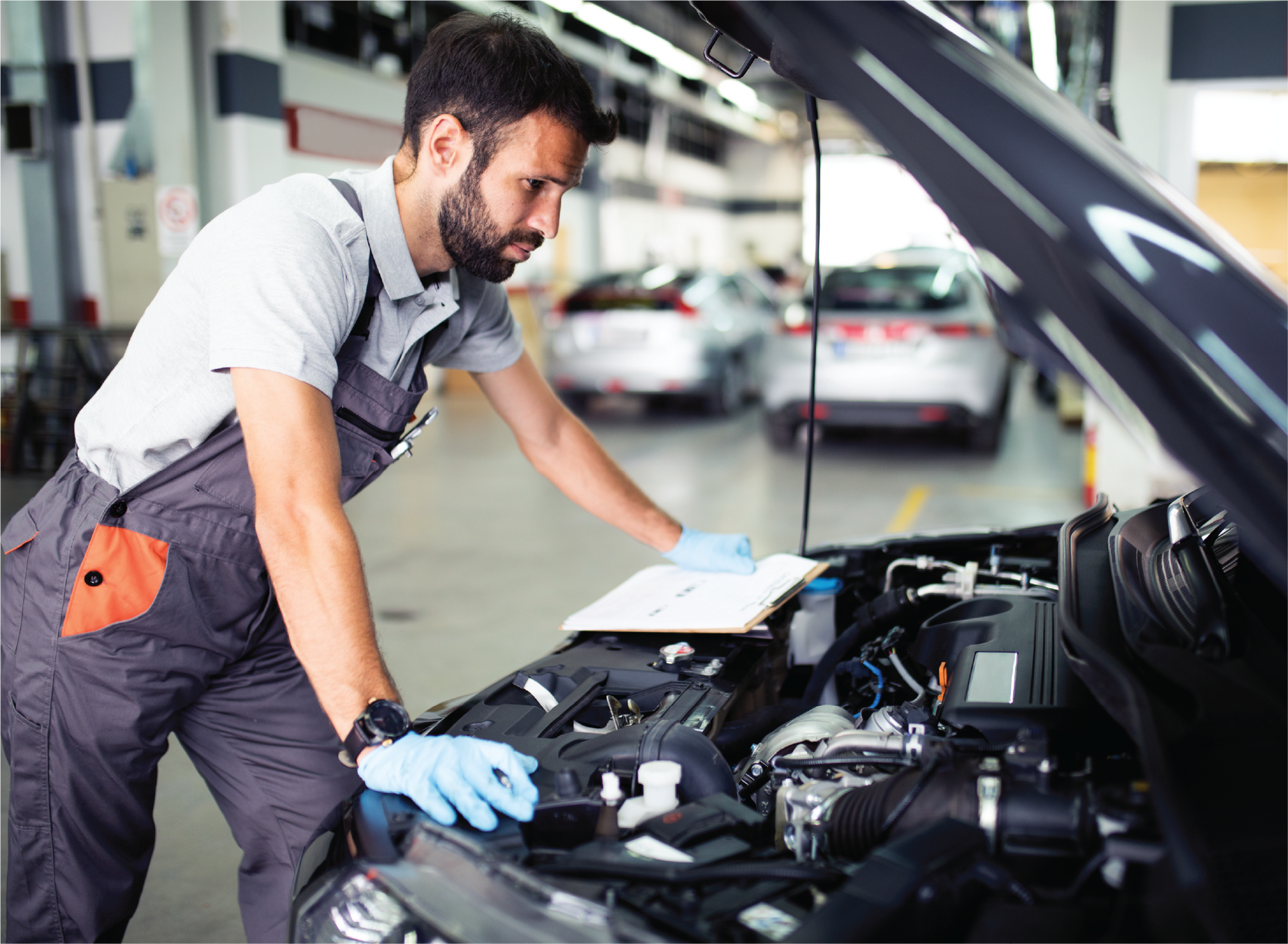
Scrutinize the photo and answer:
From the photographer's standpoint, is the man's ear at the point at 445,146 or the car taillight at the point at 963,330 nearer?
the man's ear at the point at 445,146

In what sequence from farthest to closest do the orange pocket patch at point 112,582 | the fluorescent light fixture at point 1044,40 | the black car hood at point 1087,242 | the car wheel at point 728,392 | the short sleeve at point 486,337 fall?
1. the car wheel at point 728,392
2. the fluorescent light fixture at point 1044,40
3. the short sleeve at point 486,337
4. the orange pocket patch at point 112,582
5. the black car hood at point 1087,242

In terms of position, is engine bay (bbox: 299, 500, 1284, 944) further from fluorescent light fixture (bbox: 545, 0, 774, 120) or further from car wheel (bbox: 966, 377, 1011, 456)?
fluorescent light fixture (bbox: 545, 0, 774, 120)

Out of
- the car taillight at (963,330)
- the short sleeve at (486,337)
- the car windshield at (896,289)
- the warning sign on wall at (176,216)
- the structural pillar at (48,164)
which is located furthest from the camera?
the structural pillar at (48,164)

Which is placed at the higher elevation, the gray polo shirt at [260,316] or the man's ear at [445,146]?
the man's ear at [445,146]

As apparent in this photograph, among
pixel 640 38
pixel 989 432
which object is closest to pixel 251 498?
pixel 989 432

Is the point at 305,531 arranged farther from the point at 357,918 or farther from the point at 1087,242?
the point at 1087,242

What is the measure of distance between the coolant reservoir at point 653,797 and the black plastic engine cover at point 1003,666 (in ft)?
1.09

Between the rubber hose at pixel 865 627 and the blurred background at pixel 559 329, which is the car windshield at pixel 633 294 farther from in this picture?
the rubber hose at pixel 865 627

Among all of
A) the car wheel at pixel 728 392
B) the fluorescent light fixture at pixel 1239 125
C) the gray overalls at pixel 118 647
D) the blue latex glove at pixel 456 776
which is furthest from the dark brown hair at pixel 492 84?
the car wheel at pixel 728 392

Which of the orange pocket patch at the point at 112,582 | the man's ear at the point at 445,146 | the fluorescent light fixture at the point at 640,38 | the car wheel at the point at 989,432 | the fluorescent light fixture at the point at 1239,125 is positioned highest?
the fluorescent light fixture at the point at 640,38

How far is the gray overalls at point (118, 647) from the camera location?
1.50 meters

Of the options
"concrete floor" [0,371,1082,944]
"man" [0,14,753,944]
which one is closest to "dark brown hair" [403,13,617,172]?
"man" [0,14,753,944]

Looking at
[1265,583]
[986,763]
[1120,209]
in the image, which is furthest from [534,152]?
[1265,583]

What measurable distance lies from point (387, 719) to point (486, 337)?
929 millimetres
